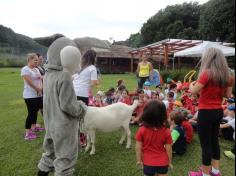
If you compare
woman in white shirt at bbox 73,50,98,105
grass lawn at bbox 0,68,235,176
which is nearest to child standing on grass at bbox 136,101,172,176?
grass lawn at bbox 0,68,235,176

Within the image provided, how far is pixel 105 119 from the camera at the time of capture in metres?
5.06

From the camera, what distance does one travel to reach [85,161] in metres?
4.83

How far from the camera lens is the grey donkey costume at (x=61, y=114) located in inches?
141

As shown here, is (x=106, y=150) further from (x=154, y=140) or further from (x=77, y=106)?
(x=154, y=140)

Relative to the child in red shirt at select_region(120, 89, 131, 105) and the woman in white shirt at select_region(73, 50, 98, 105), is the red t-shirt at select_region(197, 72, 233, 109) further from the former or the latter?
the child in red shirt at select_region(120, 89, 131, 105)

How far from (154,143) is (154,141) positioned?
2 centimetres

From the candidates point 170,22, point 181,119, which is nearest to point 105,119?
point 181,119

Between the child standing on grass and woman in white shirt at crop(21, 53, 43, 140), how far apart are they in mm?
3432

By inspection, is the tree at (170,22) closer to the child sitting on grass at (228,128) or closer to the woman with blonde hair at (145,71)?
the woman with blonde hair at (145,71)

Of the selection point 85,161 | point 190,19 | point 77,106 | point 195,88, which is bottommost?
point 85,161

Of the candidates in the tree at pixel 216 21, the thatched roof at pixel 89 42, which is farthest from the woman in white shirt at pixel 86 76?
the tree at pixel 216 21

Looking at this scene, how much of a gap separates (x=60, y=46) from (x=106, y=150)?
234cm

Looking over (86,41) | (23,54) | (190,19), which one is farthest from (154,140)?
(23,54)

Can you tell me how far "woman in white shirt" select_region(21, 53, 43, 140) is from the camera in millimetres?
5949
